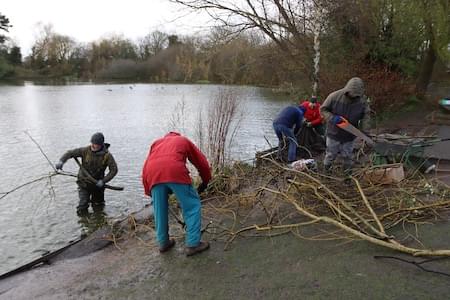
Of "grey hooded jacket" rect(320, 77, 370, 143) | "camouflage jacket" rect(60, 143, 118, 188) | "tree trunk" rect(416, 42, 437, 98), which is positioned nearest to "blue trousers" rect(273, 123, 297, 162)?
"grey hooded jacket" rect(320, 77, 370, 143)

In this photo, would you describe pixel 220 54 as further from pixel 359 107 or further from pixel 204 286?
pixel 204 286

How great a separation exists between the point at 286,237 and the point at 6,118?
22.3m

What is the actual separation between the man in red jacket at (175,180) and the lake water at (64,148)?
10.5ft

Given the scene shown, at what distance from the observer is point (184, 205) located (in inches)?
190

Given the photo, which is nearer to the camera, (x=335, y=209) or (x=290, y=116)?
(x=335, y=209)

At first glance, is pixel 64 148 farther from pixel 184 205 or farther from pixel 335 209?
pixel 335 209

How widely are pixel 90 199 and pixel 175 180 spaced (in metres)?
5.20

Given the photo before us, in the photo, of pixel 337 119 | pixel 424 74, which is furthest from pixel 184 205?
pixel 424 74

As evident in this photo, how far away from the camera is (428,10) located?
16.1 metres

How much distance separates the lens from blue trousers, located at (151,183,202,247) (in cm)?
475

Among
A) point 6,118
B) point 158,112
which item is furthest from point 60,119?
point 158,112

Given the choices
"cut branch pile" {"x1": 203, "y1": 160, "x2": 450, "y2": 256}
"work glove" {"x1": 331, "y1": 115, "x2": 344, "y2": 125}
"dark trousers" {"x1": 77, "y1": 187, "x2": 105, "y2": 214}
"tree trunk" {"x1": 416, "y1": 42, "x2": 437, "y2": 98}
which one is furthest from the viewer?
"tree trunk" {"x1": 416, "y1": 42, "x2": 437, "y2": 98}

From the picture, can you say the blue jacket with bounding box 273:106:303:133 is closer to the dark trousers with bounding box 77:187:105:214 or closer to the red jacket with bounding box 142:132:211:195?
the dark trousers with bounding box 77:187:105:214

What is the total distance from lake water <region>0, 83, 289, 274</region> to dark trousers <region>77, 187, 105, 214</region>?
189 mm
